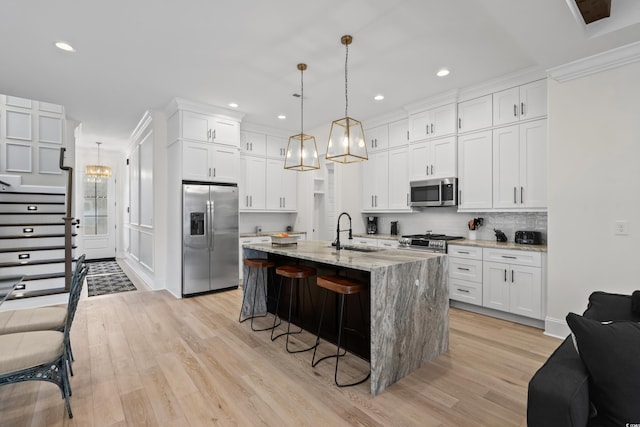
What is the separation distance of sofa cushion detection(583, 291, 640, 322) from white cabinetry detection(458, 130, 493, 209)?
237 cm

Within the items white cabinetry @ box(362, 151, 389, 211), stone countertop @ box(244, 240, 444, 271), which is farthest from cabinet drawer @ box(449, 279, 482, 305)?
white cabinetry @ box(362, 151, 389, 211)

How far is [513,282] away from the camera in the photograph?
3.63 m

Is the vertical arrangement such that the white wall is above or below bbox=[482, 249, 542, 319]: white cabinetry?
above

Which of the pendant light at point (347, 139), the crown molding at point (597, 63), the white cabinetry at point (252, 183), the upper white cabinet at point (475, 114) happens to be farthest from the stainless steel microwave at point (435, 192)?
the white cabinetry at point (252, 183)

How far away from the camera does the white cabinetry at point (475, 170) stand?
4.11 m

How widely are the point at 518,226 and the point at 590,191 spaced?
1133 mm

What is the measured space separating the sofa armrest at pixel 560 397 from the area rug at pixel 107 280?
575cm

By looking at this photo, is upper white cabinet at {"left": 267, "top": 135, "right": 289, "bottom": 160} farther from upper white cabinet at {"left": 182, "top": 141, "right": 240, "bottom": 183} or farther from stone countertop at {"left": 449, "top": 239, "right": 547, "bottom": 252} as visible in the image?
stone countertop at {"left": 449, "top": 239, "right": 547, "bottom": 252}

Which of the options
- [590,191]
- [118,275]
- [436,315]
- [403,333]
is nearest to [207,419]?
[403,333]

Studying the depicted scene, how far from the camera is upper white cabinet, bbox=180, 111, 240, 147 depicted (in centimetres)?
479

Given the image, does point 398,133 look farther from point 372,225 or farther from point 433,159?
point 372,225

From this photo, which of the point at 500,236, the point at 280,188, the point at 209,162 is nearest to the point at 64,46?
the point at 209,162

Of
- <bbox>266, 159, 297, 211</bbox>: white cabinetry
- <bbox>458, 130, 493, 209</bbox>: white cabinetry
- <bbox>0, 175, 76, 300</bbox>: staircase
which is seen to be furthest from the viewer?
<bbox>266, 159, 297, 211</bbox>: white cabinetry

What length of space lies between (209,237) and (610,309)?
4659mm
